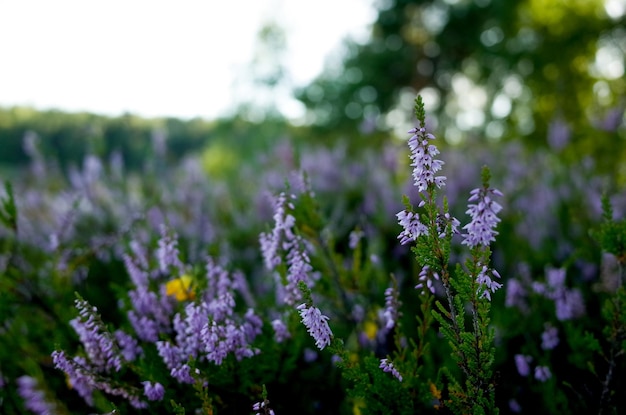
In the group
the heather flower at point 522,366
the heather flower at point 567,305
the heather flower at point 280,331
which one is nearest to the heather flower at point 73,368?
the heather flower at point 280,331

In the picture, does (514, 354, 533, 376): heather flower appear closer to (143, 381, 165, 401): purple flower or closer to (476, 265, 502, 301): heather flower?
(476, 265, 502, 301): heather flower

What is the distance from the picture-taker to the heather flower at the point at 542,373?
2609mm

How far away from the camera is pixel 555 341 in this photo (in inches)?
112

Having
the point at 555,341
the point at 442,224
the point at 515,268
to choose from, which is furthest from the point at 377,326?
the point at 515,268

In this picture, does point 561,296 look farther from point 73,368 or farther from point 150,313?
point 73,368

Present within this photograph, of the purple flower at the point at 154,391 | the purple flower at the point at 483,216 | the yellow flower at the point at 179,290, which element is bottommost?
the purple flower at the point at 154,391

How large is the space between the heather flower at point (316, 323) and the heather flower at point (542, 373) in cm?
125

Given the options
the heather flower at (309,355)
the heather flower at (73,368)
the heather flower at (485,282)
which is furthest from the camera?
the heather flower at (309,355)

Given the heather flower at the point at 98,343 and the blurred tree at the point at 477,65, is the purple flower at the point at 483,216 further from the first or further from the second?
the blurred tree at the point at 477,65

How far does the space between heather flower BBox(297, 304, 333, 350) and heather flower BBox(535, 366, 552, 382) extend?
1247mm

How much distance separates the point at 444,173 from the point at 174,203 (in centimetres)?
347

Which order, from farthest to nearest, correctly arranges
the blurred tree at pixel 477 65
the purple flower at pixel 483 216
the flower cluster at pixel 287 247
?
the blurred tree at pixel 477 65 < the flower cluster at pixel 287 247 < the purple flower at pixel 483 216

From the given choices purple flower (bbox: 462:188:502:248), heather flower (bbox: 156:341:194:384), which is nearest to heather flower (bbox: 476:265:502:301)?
purple flower (bbox: 462:188:502:248)

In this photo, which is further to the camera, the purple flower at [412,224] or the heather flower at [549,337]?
the heather flower at [549,337]
